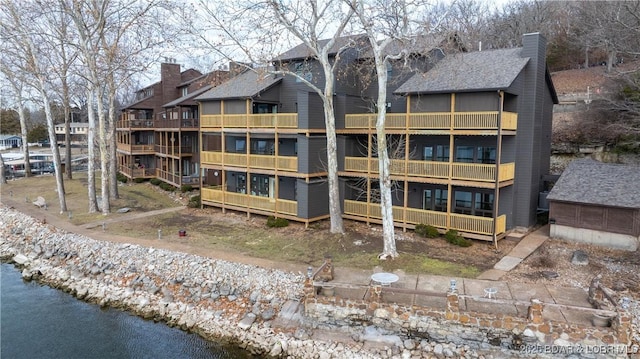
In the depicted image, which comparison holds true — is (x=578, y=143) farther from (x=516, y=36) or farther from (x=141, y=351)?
(x=141, y=351)

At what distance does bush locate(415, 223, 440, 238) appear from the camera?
2019cm

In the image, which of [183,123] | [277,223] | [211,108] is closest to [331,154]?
[277,223]

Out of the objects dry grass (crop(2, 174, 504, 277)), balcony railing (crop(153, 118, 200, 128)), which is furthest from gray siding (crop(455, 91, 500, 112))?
balcony railing (crop(153, 118, 200, 128))

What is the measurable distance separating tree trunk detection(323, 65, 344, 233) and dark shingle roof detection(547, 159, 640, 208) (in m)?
10.1

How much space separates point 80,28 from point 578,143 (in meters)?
31.5

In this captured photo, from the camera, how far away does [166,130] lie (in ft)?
119

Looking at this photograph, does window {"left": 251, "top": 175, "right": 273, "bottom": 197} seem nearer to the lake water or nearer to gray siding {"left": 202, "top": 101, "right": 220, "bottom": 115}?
gray siding {"left": 202, "top": 101, "right": 220, "bottom": 115}

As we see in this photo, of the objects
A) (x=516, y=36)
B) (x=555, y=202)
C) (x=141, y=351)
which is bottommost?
(x=141, y=351)

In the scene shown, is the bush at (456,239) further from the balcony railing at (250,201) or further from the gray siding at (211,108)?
the gray siding at (211,108)

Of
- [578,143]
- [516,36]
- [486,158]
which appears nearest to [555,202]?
[486,158]

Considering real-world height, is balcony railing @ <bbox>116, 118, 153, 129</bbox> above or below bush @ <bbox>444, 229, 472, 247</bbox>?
above

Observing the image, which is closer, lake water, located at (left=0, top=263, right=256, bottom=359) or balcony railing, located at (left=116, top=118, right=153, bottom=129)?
lake water, located at (left=0, top=263, right=256, bottom=359)

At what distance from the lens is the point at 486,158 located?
68.8 ft

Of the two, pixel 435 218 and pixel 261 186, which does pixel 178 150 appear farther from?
pixel 435 218
